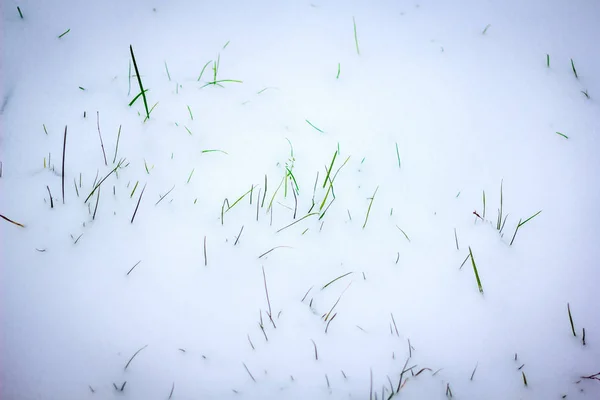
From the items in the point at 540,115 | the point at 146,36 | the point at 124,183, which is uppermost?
the point at 146,36

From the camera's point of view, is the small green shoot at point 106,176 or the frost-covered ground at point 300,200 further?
the small green shoot at point 106,176

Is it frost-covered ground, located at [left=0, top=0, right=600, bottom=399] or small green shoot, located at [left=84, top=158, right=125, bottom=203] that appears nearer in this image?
frost-covered ground, located at [left=0, top=0, right=600, bottom=399]

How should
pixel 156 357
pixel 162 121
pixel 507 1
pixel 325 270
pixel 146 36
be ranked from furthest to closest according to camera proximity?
pixel 507 1 → pixel 146 36 → pixel 162 121 → pixel 325 270 → pixel 156 357

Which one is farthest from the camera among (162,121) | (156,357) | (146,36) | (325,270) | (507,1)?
(507,1)

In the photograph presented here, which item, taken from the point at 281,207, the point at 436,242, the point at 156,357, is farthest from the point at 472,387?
the point at 156,357

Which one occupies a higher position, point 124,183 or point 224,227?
point 124,183

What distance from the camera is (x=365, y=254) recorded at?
1.08 meters

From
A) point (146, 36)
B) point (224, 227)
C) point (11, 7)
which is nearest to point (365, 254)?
point (224, 227)

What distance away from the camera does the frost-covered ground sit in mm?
952

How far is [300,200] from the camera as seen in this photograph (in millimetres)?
1143

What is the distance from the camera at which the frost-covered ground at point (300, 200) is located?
0.95m

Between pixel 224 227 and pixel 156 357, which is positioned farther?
pixel 224 227

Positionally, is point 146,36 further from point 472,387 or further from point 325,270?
point 472,387

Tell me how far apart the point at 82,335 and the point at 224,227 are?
47 cm
